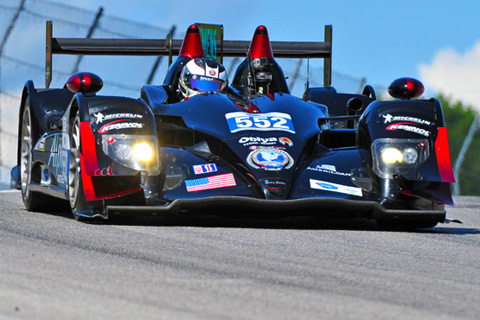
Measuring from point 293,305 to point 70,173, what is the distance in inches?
151

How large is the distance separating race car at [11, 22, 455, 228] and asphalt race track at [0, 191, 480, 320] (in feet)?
0.64

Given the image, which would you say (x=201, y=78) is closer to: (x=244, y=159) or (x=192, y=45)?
(x=192, y=45)

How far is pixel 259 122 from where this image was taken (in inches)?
286

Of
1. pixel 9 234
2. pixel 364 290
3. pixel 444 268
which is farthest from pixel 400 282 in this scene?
pixel 9 234

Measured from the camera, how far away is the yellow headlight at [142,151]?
22.7 feet

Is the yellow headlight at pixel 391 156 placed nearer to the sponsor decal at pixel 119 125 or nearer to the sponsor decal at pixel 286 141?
the sponsor decal at pixel 286 141

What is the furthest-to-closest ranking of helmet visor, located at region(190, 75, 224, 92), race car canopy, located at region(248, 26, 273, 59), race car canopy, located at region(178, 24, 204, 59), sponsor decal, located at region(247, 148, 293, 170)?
race car canopy, located at region(248, 26, 273, 59)
race car canopy, located at region(178, 24, 204, 59)
helmet visor, located at region(190, 75, 224, 92)
sponsor decal, located at region(247, 148, 293, 170)

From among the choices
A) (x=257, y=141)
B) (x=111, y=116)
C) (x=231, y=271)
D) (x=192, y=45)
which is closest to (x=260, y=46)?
(x=192, y=45)

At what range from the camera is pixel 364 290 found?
422cm

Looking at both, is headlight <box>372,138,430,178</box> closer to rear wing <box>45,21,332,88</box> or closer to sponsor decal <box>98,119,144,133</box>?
sponsor decal <box>98,119,144,133</box>

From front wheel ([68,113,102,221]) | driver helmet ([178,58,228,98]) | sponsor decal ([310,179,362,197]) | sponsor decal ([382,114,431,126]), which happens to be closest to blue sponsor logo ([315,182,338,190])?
sponsor decal ([310,179,362,197])

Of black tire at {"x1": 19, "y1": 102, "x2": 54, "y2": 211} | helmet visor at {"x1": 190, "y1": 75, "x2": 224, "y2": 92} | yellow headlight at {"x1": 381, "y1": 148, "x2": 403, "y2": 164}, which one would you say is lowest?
black tire at {"x1": 19, "y1": 102, "x2": 54, "y2": 211}

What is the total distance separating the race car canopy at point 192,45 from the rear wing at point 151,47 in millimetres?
1012

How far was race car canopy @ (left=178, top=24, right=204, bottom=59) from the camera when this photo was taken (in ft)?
30.6
